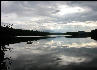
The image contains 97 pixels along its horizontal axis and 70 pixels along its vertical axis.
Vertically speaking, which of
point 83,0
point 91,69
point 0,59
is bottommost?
point 91,69

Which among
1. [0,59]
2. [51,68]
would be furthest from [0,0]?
[51,68]

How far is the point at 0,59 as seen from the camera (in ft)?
23.7

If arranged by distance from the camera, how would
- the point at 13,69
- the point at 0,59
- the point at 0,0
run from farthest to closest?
the point at 13,69 → the point at 0,59 → the point at 0,0

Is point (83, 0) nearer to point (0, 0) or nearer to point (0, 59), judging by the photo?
point (0, 0)

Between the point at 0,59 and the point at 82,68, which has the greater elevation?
the point at 0,59

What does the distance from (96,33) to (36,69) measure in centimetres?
10876

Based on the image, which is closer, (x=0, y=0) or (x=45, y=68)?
(x=0, y=0)

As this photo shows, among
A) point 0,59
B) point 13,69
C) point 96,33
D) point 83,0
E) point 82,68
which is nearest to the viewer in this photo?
point 83,0

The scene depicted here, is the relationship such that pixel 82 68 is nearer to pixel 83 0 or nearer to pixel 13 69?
pixel 13 69

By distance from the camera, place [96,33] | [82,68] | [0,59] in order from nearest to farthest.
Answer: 1. [0,59]
2. [82,68]
3. [96,33]

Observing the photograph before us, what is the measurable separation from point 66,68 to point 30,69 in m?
4.99

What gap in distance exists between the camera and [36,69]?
22.7 m

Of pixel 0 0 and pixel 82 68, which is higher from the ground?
pixel 0 0

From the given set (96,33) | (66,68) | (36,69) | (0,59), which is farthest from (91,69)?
(96,33)
